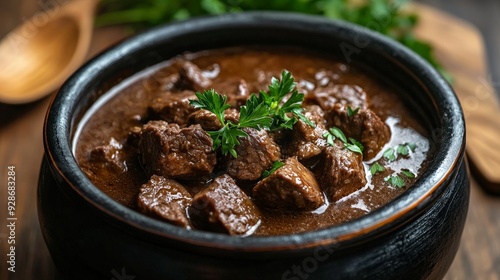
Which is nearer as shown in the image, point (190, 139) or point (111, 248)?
point (111, 248)

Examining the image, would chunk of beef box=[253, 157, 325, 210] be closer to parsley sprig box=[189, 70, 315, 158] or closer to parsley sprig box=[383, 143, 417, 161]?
parsley sprig box=[189, 70, 315, 158]

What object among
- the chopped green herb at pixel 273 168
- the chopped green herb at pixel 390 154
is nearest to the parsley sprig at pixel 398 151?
the chopped green herb at pixel 390 154

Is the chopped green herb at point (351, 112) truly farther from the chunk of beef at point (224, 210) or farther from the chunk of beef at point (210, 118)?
the chunk of beef at point (224, 210)

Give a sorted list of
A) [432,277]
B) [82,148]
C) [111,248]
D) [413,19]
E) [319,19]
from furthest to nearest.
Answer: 1. [413,19]
2. [319,19]
3. [82,148]
4. [432,277]
5. [111,248]

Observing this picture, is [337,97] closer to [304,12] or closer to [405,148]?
[405,148]

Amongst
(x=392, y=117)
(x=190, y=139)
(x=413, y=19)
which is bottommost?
(x=413, y=19)

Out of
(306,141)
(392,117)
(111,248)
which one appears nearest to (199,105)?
(306,141)

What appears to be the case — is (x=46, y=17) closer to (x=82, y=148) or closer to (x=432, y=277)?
(x=82, y=148)

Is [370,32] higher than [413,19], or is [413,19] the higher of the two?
[370,32]
